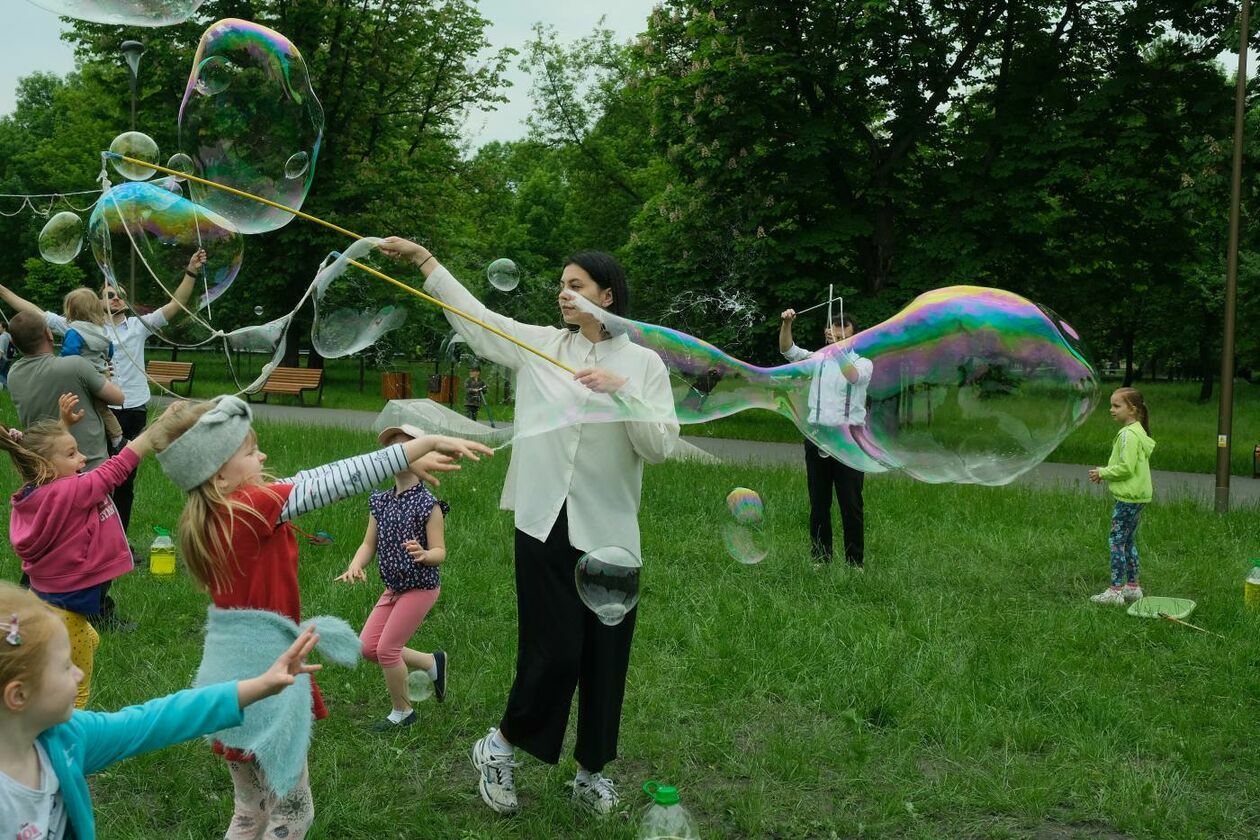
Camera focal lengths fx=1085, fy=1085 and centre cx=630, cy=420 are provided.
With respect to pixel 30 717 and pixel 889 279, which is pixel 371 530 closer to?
pixel 30 717

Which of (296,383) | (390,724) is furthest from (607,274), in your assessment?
(296,383)

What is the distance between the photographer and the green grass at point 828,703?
393cm

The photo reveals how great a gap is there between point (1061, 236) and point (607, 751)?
14753 millimetres

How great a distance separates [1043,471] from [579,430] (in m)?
11.6

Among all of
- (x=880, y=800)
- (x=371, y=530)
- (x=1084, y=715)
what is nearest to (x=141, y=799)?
(x=371, y=530)

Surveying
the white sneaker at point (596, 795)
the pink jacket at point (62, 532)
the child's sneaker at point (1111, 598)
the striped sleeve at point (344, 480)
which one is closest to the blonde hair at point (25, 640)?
the striped sleeve at point (344, 480)

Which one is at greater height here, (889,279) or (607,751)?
(889,279)

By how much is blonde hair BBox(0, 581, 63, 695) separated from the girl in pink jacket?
2.50 m

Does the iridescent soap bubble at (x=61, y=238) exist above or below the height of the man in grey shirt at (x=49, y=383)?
above

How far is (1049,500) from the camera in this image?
10.3 metres

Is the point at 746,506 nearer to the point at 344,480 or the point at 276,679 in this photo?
the point at 344,480

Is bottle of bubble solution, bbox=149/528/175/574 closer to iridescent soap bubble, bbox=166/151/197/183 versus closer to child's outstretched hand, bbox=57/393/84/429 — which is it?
child's outstretched hand, bbox=57/393/84/429

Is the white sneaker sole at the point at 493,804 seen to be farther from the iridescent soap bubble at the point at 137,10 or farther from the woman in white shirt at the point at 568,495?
the iridescent soap bubble at the point at 137,10

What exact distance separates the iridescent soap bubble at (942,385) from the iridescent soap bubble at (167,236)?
2632 mm
